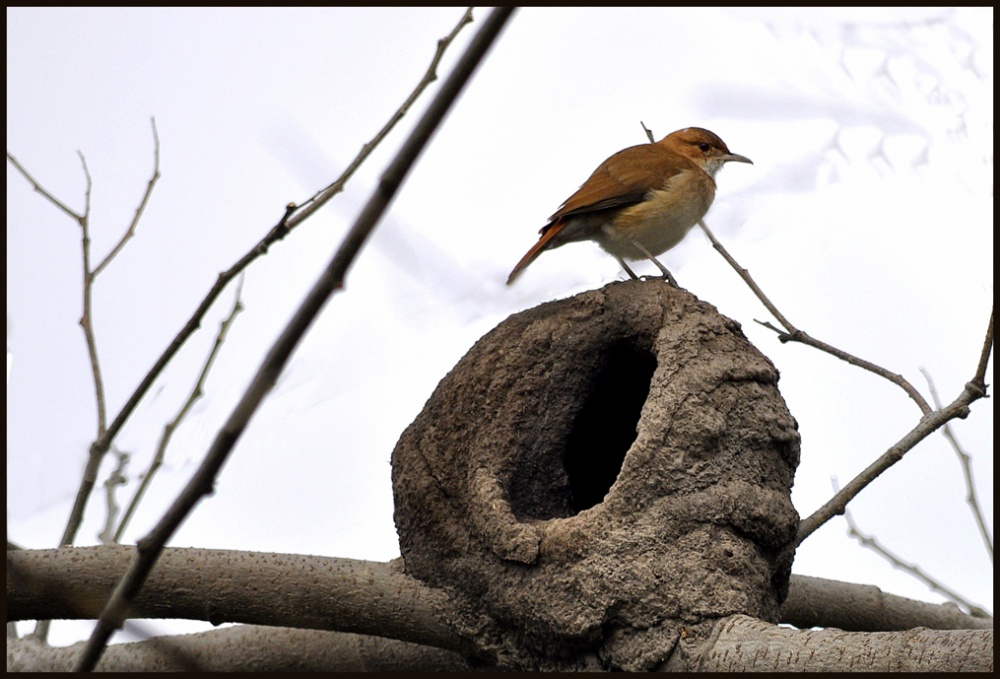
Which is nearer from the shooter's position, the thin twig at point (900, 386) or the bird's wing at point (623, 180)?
the thin twig at point (900, 386)

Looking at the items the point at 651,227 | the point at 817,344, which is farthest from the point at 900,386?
the point at 651,227

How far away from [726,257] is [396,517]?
1.80 meters

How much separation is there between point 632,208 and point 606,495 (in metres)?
A: 1.55

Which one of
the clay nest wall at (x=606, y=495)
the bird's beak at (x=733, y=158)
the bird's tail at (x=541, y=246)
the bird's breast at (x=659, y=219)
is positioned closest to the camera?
the clay nest wall at (x=606, y=495)

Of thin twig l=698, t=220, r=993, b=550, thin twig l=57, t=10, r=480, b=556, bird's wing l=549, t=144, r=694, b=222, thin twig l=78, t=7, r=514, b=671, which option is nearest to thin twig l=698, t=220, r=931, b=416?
thin twig l=698, t=220, r=993, b=550

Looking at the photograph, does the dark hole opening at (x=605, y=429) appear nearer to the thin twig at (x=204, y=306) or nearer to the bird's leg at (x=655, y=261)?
the bird's leg at (x=655, y=261)

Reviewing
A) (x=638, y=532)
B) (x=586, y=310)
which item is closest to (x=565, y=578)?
(x=638, y=532)

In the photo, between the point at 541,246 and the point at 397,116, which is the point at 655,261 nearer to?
the point at 541,246

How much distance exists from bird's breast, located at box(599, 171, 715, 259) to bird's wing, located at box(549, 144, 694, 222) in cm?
4

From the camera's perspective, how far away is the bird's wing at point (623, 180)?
197 inches

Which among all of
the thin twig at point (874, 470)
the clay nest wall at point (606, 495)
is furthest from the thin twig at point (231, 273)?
the thin twig at point (874, 470)

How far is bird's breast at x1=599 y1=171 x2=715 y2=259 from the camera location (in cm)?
509

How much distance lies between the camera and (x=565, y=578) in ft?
12.3

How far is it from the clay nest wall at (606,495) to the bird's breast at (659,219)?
0.68 meters
